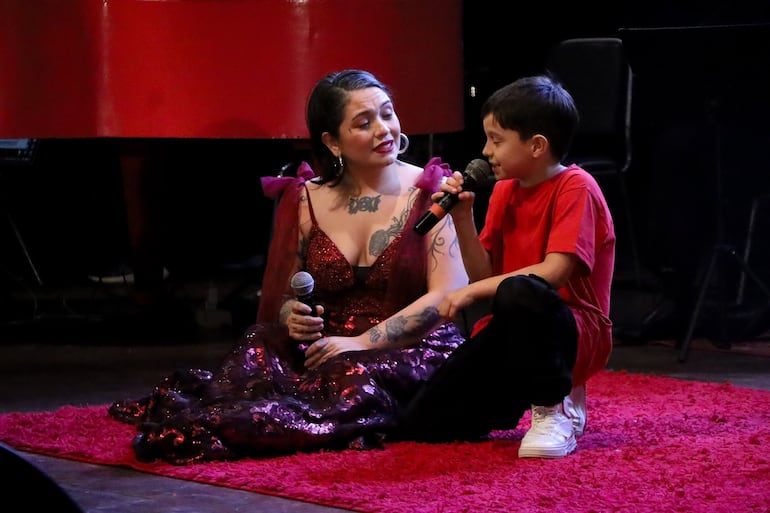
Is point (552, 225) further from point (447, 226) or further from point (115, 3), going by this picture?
point (115, 3)

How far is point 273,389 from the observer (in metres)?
2.68

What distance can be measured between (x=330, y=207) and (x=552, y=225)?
610mm

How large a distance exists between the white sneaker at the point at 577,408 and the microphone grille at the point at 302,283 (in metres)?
0.59

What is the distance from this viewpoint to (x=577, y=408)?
2586 mm

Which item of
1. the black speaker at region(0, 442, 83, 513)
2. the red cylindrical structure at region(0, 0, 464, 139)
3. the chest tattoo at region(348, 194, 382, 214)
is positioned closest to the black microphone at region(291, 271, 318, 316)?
the chest tattoo at region(348, 194, 382, 214)

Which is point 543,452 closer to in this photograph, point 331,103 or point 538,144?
point 538,144

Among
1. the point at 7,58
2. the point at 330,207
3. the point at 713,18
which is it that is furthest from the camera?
the point at 713,18

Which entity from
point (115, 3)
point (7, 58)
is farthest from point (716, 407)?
point (7, 58)

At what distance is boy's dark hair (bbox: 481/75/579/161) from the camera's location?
246cm

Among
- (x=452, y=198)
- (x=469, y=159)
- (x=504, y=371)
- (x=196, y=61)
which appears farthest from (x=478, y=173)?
(x=469, y=159)

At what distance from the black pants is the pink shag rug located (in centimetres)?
5

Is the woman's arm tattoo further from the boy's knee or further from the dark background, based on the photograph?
the dark background

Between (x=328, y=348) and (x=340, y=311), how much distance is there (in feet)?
0.47

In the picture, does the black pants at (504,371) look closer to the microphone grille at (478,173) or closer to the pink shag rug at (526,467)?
the pink shag rug at (526,467)
